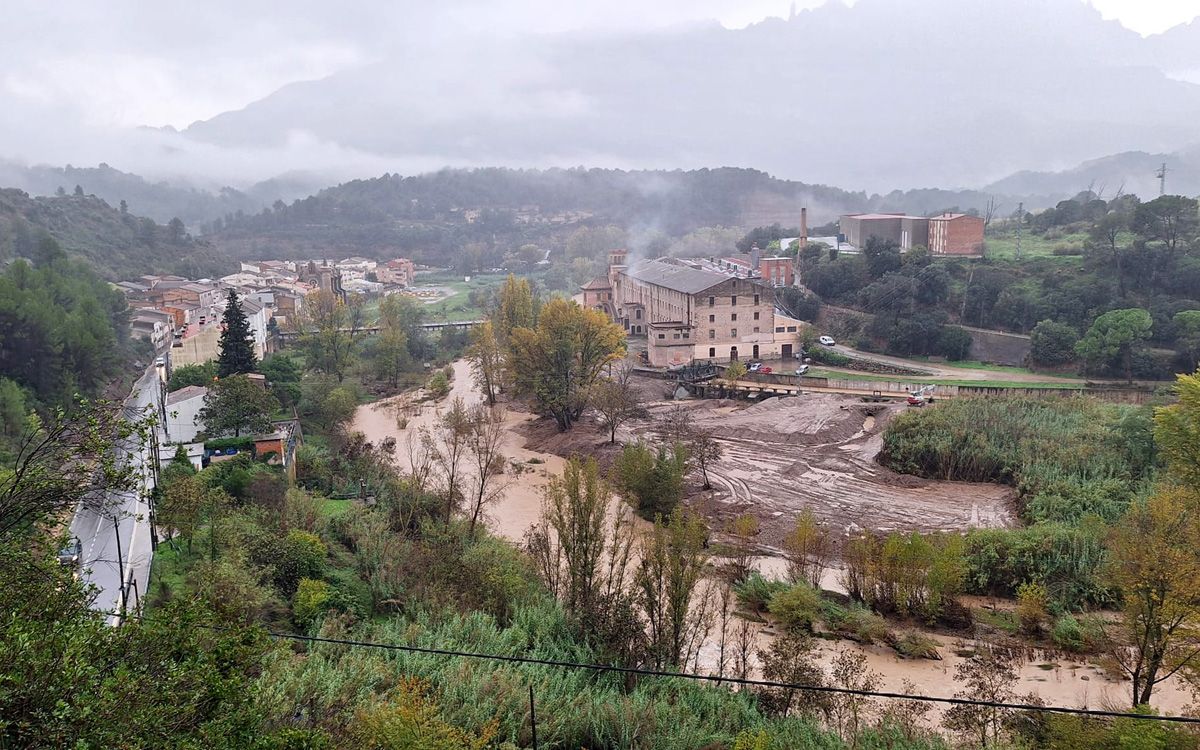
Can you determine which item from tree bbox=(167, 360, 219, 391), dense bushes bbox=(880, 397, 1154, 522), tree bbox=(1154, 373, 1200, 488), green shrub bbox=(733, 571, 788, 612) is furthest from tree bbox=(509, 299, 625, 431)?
tree bbox=(1154, 373, 1200, 488)

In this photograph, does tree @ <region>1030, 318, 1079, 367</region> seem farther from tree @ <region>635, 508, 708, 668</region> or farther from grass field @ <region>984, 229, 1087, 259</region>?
tree @ <region>635, 508, 708, 668</region>

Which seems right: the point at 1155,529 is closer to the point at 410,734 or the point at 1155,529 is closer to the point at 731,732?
the point at 731,732

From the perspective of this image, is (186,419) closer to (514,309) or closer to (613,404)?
(613,404)

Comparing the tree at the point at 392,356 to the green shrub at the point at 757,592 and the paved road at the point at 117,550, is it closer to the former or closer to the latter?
the paved road at the point at 117,550

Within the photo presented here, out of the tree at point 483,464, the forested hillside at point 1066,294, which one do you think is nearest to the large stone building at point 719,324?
the forested hillside at point 1066,294

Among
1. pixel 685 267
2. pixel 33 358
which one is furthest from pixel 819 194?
pixel 33 358

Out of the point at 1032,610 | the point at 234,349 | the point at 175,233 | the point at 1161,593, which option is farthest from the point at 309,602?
the point at 175,233

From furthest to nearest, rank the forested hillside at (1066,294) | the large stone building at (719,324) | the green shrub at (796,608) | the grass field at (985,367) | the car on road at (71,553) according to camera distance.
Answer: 1. the large stone building at (719,324)
2. the grass field at (985,367)
3. the forested hillside at (1066,294)
4. the green shrub at (796,608)
5. the car on road at (71,553)
